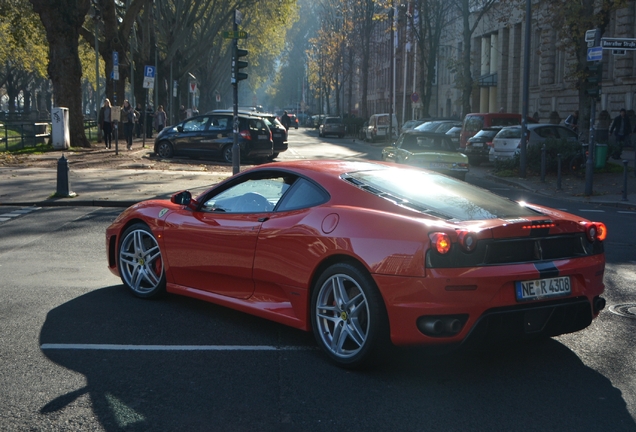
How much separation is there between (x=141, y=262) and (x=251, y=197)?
1.49 m

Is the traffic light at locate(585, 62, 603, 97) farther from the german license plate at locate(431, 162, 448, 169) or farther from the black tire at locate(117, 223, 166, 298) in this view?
the black tire at locate(117, 223, 166, 298)

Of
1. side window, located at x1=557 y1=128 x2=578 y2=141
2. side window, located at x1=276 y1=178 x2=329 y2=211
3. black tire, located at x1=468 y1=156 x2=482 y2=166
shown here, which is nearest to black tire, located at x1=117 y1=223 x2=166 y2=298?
side window, located at x1=276 y1=178 x2=329 y2=211

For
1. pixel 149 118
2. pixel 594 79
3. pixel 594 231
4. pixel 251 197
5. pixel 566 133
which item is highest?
pixel 594 79

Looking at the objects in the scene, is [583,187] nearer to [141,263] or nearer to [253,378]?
[141,263]

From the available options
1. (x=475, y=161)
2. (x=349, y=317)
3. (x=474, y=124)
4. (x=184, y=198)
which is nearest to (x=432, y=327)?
(x=349, y=317)

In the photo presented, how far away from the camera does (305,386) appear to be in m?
5.03

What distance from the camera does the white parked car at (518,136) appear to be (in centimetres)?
2698

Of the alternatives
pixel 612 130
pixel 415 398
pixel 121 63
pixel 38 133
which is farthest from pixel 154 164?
pixel 415 398

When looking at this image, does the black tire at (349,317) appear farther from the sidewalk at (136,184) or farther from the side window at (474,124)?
the side window at (474,124)

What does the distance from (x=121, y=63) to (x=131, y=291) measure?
30.8 meters

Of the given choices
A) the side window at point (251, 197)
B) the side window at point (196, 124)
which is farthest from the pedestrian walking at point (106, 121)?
the side window at point (251, 197)

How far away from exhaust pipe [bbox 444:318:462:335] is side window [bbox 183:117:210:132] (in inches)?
967

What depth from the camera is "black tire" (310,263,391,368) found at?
5.13m

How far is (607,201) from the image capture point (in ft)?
59.9
